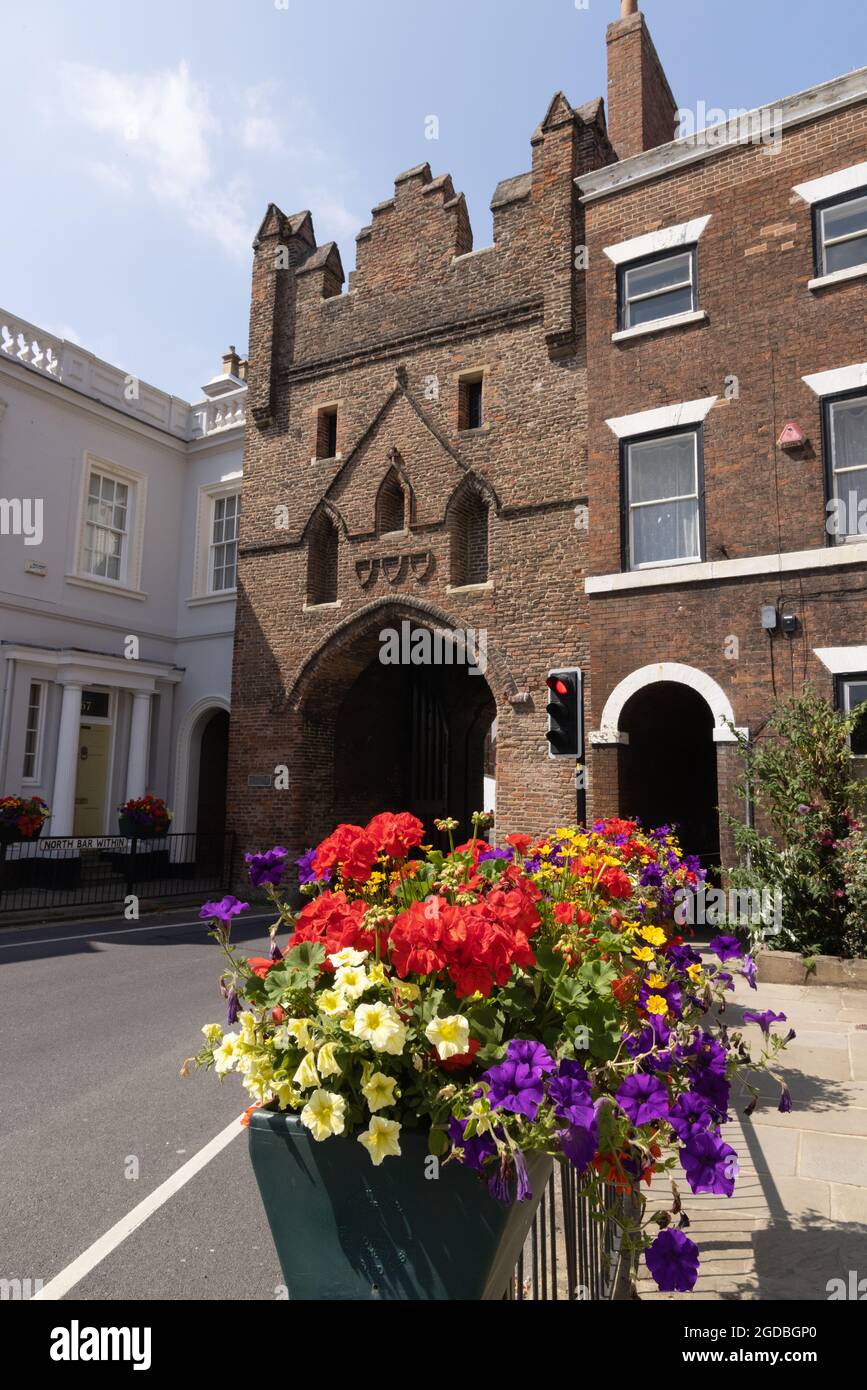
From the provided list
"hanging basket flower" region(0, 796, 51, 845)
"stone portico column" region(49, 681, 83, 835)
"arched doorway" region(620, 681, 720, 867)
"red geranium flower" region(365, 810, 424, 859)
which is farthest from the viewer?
"stone portico column" region(49, 681, 83, 835)

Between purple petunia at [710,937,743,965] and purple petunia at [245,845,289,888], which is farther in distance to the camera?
purple petunia at [710,937,743,965]

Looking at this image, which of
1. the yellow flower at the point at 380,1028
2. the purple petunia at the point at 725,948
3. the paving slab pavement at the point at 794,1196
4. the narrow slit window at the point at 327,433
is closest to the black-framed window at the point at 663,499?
the narrow slit window at the point at 327,433

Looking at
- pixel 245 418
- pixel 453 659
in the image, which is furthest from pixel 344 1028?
pixel 245 418

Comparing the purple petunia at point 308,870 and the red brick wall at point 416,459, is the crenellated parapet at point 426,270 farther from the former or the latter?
the purple petunia at point 308,870

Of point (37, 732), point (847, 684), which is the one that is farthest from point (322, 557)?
point (847, 684)

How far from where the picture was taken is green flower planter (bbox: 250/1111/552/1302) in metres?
1.80

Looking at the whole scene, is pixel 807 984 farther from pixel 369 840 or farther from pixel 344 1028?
pixel 344 1028

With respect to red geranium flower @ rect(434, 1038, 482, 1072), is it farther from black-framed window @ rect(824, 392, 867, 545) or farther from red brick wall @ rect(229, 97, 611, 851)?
red brick wall @ rect(229, 97, 611, 851)

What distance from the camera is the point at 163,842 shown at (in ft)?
58.4

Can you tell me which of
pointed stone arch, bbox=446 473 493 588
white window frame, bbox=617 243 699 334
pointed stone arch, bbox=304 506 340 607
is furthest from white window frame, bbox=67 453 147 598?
white window frame, bbox=617 243 699 334

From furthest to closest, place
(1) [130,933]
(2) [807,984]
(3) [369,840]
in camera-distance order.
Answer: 1. (1) [130,933]
2. (2) [807,984]
3. (3) [369,840]

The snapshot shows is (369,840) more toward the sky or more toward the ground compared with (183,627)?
more toward the ground

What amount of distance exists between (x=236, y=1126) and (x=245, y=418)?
653 inches

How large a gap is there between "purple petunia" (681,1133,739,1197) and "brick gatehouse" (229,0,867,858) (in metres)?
9.56
